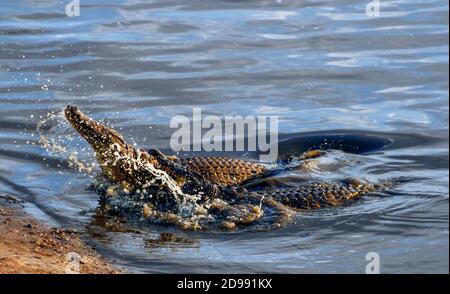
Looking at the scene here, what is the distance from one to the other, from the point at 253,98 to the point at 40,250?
6245 millimetres

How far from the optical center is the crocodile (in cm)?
830

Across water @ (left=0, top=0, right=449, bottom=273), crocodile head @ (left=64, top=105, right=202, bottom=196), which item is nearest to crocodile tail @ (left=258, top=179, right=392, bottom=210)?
water @ (left=0, top=0, right=449, bottom=273)

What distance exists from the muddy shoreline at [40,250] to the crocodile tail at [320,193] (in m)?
1.98

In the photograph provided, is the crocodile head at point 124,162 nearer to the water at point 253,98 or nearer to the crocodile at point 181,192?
the crocodile at point 181,192

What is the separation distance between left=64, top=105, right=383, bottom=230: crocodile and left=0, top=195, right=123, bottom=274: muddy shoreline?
2.95 ft

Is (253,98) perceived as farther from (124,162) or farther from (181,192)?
(181,192)

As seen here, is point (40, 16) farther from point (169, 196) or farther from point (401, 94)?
point (169, 196)

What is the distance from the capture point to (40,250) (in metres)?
6.95

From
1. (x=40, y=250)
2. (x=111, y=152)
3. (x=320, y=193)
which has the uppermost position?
(x=111, y=152)

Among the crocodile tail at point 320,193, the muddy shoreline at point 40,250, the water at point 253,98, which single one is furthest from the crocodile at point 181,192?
the muddy shoreline at point 40,250

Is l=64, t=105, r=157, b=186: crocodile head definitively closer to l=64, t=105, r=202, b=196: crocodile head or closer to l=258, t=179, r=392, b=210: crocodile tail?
l=64, t=105, r=202, b=196: crocodile head

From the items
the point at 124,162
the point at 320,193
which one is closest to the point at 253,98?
the point at 320,193
